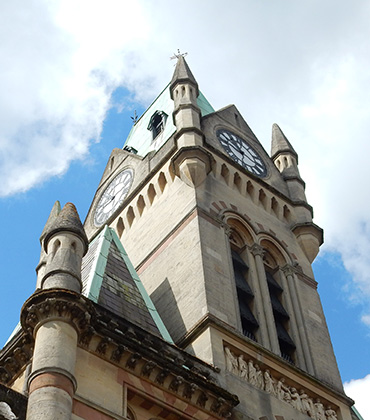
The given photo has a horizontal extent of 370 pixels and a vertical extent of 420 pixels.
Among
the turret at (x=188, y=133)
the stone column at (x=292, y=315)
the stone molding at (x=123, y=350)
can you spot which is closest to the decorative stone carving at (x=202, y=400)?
the stone molding at (x=123, y=350)

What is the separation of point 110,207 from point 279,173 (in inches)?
265

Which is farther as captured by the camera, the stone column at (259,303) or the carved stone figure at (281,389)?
the stone column at (259,303)

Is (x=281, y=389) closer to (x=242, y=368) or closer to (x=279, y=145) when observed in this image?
(x=242, y=368)

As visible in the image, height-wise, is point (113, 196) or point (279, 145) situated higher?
point (279, 145)

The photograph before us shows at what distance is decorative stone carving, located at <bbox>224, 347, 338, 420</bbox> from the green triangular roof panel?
1710mm

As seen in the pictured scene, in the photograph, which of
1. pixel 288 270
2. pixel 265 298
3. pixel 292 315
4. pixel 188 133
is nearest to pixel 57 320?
pixel 265 298

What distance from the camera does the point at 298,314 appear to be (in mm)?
28203

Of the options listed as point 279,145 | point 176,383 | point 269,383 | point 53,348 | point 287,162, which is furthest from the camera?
point 279,145

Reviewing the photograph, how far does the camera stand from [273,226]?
31703 millimetres

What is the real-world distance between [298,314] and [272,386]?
5.44m

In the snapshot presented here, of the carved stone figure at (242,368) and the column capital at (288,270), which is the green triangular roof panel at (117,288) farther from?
the column capital at (288,270)

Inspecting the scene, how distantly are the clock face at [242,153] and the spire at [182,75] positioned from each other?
2.05 m

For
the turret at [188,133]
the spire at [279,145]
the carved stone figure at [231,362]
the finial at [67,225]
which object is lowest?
the carved stone figure at [231,362]

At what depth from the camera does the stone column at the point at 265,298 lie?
85.3 ft
